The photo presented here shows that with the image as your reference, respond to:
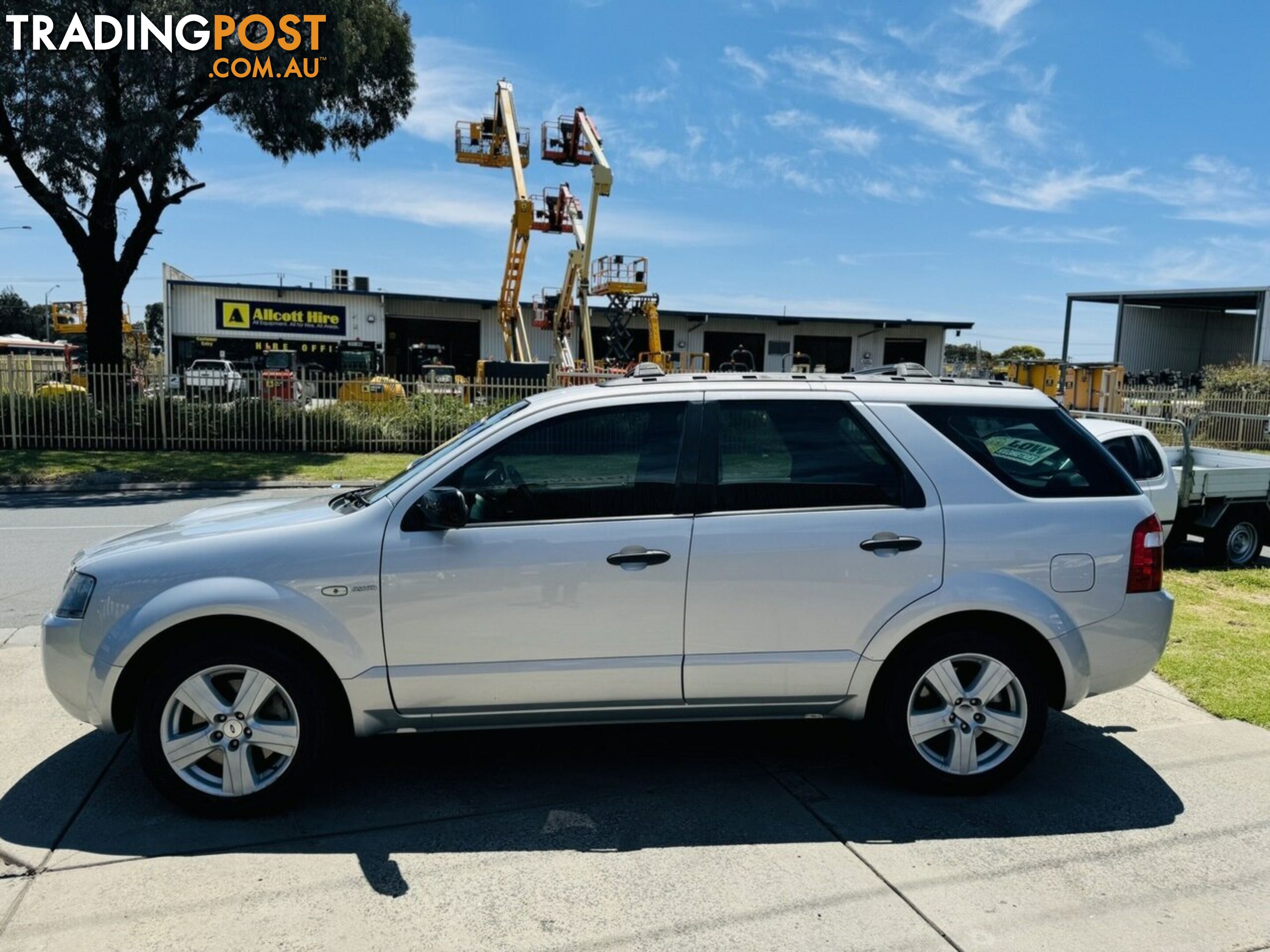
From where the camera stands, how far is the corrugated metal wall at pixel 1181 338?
5247 cm

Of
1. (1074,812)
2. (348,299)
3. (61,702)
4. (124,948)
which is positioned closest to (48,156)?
(61,702)

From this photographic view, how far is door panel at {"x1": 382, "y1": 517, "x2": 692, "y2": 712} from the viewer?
3635 millimetres

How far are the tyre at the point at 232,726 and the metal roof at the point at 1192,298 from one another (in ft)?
165

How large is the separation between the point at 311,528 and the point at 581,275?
32.8 meters

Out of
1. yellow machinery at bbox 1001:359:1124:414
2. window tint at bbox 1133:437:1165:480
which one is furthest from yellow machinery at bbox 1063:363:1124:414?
window tint at bbox 1133:437:1165:480

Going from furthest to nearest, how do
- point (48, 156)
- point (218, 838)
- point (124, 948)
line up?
point (48, 156)
point (218, 838)
point (124, 948)

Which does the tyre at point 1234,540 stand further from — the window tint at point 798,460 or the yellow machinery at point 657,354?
the yellow machinery at point 657,354

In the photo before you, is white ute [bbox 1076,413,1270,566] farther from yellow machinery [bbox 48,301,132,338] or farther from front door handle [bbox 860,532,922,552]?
yellow machinery [bbox 48,301,132,338]

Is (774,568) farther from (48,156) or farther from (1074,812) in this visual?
(48,156)

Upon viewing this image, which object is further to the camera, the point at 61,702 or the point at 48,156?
the point at 48,156

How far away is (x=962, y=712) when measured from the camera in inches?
153

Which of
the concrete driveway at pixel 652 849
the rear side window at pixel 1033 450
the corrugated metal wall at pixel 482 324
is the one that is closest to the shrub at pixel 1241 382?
the corrugated metal wall at pixel 482 324

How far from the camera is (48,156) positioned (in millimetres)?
17578

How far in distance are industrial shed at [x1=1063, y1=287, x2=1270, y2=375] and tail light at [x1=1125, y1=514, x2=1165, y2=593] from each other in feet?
156
